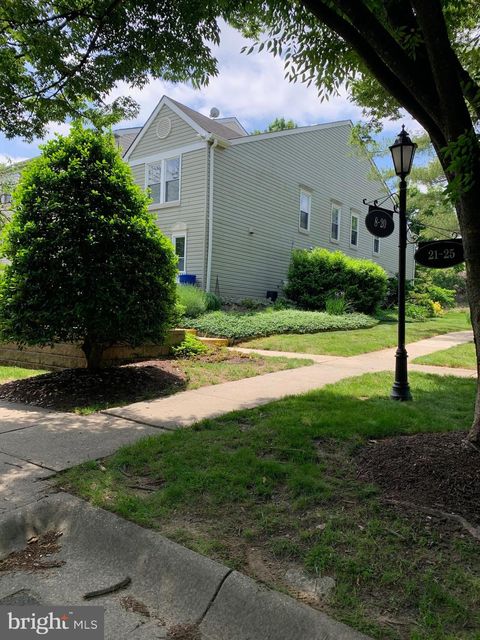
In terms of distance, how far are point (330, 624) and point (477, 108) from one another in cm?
321

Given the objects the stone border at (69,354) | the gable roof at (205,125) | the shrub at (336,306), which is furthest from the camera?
the gable roof at (205,125)

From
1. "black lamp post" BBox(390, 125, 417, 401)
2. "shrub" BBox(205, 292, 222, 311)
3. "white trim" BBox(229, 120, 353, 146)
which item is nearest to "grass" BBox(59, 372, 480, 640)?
"black lamp post" BBox(390, 125, 417, 401)

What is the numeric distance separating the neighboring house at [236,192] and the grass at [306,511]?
11.6 metres

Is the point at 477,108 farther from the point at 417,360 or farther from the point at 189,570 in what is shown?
the point at 417,360

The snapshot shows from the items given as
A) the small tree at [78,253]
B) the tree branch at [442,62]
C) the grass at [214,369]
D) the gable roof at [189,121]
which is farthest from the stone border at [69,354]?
the gable roof at [189,121]

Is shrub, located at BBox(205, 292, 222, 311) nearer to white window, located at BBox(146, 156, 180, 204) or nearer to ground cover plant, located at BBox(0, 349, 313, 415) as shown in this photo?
white window, located at BBox(146, 156, 180, 204)

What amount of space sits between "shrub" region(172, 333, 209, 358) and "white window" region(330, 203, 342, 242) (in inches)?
550

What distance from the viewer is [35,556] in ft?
8.81

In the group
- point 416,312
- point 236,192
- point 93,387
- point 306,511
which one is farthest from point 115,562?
point 416,312

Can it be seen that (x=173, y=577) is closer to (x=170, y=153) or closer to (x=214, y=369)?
(x=214, y=369)

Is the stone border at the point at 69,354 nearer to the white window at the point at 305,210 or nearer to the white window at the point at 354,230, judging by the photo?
the white window at the point at 305,210

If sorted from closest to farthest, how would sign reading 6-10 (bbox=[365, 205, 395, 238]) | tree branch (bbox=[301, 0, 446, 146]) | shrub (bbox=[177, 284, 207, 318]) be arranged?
tree branch (bbox=[301, 0, 446, 146]) → sign reading 6-10 (bbox=[365, 205, 395, 238]) → shrub (bbox=[177, 284, 207, 318])

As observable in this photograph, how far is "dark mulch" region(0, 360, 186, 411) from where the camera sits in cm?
596

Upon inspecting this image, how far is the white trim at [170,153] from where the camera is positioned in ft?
51.5
